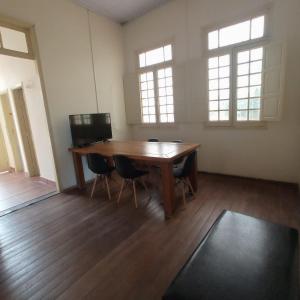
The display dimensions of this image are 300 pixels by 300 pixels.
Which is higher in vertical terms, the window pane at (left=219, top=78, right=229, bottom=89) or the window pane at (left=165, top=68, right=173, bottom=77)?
the window pane at (left=165, top=68, right=173, bottom=77)

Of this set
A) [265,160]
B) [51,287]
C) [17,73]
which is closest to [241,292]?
[51,287]

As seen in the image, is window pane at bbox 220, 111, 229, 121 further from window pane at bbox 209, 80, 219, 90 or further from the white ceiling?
the white ceiling

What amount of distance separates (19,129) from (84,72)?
2.03 meters

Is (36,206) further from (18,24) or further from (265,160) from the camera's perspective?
(265,160)

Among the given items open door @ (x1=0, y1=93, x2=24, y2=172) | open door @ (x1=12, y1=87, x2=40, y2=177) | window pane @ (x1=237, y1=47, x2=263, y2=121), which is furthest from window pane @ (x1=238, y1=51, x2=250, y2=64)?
open door @ (x1=0, y1=93, x2=24, y2=172)

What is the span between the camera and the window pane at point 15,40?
308 centimetres

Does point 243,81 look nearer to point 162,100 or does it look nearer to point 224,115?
point 224,115

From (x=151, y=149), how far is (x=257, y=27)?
2.63 meters

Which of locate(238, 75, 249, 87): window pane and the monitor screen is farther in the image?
the monitor screen

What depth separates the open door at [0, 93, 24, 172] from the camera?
475cm

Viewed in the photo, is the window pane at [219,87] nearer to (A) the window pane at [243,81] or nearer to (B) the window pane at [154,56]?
(A) the window pane at [243,81]

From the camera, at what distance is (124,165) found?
2812 millimetres

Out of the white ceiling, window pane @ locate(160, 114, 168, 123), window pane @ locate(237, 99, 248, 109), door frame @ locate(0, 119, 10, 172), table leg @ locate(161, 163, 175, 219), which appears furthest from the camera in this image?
door frame @ locate(0, 119, 10, 172)

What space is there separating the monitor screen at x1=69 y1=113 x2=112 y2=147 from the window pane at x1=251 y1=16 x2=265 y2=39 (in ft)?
9.90
